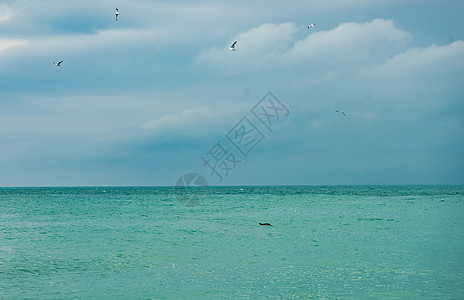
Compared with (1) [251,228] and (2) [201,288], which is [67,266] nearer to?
(2) [201,288]

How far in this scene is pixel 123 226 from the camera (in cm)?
3709

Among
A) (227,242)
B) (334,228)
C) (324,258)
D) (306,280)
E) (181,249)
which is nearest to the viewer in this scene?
(306,280)

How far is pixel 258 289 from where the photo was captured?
15938 millimetres

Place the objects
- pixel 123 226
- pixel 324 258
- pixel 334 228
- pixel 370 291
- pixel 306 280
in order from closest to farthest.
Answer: pixel 370 291 < pixel 306 280 < pixel 324 258 < pixel 334 228 < pixel 123 226

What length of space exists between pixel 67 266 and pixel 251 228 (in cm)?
1640

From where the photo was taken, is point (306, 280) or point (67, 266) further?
point (67, 266)

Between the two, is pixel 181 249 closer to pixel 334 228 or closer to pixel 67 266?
pixel 67 266

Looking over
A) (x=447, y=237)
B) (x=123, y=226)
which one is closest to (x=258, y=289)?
(x=447, y=237)

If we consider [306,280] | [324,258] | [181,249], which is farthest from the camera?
[181,249]

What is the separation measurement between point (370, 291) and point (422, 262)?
5.98 m

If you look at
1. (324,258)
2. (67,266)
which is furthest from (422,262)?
(67,266)

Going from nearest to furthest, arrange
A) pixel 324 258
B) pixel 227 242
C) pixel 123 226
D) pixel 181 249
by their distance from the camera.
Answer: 1. pixel 324 258
2. pixel 181 249
3. pixel 227 242
4. pixel 123 226

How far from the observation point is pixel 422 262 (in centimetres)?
2045

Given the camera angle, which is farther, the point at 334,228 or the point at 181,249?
the point at 334,228
